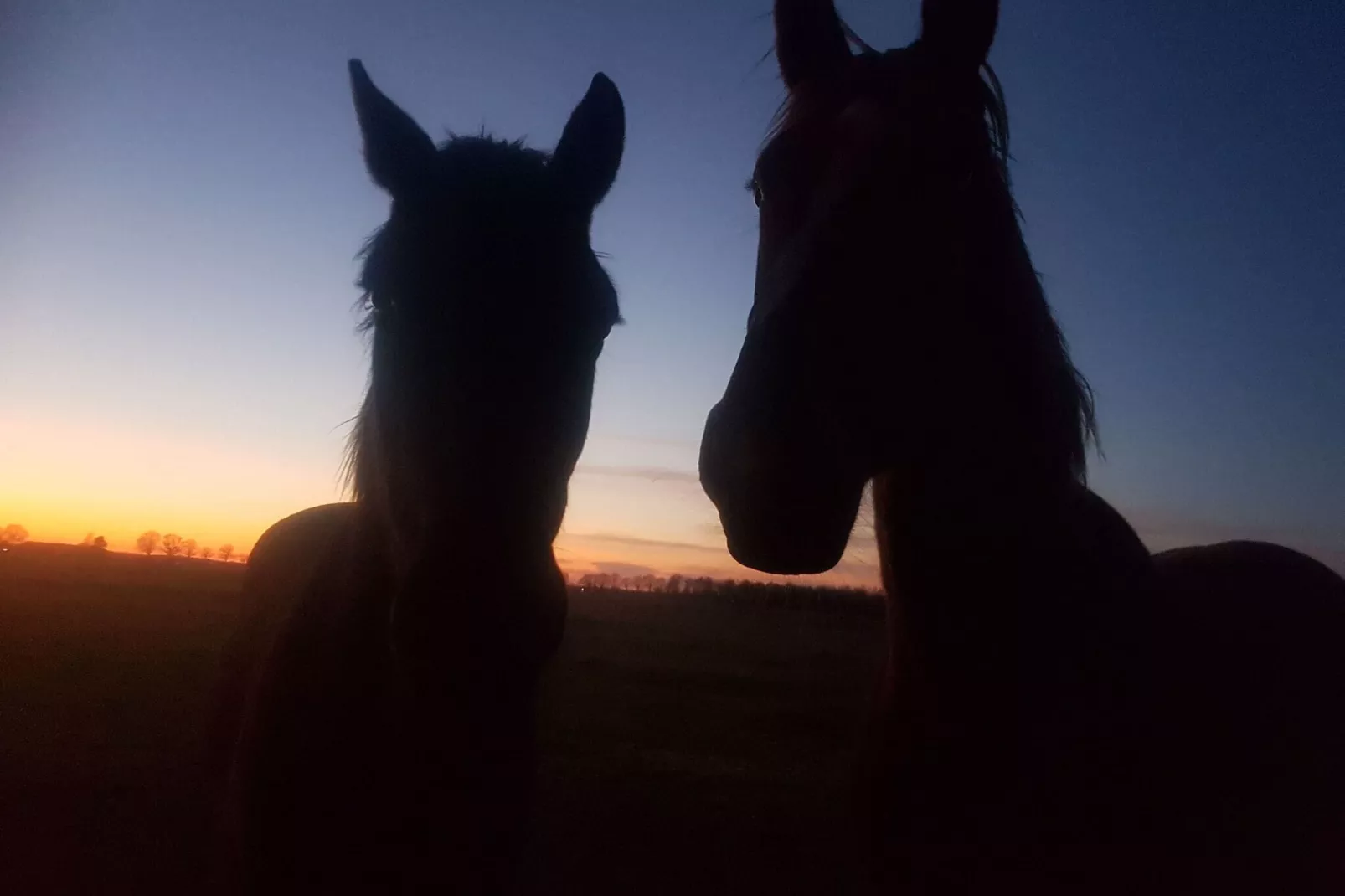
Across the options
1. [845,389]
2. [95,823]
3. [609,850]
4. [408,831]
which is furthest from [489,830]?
[95,823]

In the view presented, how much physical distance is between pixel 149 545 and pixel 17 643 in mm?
84958

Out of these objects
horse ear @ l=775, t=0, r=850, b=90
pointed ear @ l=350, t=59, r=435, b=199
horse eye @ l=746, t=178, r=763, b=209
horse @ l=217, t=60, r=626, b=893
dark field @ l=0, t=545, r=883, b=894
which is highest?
horse ear @ l=775, t=0, r=850, b=90

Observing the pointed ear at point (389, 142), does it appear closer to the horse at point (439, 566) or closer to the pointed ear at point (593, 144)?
the horse at point (439, 566)

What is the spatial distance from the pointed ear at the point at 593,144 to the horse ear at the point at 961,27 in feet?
4.09

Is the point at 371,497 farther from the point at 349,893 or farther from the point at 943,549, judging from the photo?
the point at 943,549

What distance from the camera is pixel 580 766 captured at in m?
9.38

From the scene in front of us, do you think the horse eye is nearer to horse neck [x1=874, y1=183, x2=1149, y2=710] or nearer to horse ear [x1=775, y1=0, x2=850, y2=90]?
horse ear [x1=775, y1=0, x2=850, y2=90]

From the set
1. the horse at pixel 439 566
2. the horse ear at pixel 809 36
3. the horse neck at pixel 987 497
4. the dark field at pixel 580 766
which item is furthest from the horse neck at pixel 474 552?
the horse ear at pixel 809 36

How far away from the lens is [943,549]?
6.08 ft

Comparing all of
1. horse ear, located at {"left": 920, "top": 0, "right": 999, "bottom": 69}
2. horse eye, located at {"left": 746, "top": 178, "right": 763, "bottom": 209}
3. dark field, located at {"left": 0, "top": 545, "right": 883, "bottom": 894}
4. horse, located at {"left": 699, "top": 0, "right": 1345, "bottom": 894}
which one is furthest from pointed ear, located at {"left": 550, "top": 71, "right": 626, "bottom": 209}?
dark field, located at {"left": 0, "top": 545, "right": 883, "bottom": 894}

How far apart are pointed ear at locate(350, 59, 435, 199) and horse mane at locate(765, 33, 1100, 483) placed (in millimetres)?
1156

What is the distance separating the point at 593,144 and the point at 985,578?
2.03 m

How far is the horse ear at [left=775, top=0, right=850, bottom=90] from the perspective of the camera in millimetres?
2252

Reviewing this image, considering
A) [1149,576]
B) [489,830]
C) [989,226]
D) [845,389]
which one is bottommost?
[489,830]
